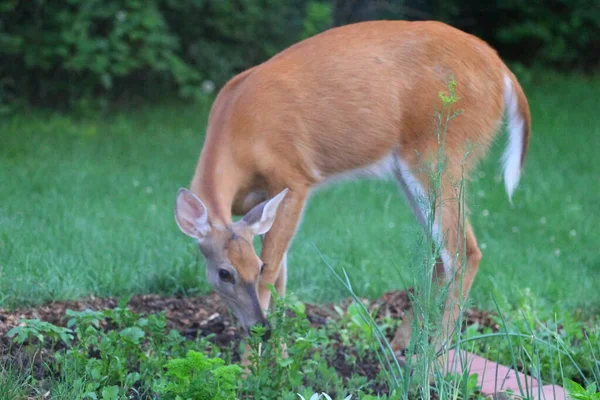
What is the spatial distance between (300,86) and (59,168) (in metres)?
4.25

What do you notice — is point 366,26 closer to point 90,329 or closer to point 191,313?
point 191,313

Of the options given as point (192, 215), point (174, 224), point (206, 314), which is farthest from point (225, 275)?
point (174, 224)

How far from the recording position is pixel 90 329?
13.2 feet

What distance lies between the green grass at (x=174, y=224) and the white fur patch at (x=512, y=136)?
70cm

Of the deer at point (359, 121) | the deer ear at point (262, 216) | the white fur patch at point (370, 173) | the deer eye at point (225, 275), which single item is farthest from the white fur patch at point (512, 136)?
the deer eye at point (225, 275)

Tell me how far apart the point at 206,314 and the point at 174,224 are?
1998mm

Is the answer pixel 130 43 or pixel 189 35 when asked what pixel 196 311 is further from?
pixel 189 35

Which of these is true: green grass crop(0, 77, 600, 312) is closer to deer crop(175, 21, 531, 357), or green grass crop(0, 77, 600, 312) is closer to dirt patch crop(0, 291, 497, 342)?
dirt patch crop(0, 291, 497, 342)

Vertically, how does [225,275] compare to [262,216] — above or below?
below

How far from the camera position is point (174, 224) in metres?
7.13

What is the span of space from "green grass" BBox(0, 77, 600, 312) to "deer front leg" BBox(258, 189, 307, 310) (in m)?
0.16

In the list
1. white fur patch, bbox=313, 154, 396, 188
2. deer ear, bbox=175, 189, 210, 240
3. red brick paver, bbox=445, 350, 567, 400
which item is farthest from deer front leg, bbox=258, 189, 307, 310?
red brick paver, bbox=445, 350, 567, 400

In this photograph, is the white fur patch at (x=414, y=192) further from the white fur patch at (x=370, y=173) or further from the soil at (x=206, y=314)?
the soil at (x=206, y=314)

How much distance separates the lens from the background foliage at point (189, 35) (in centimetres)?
1154
